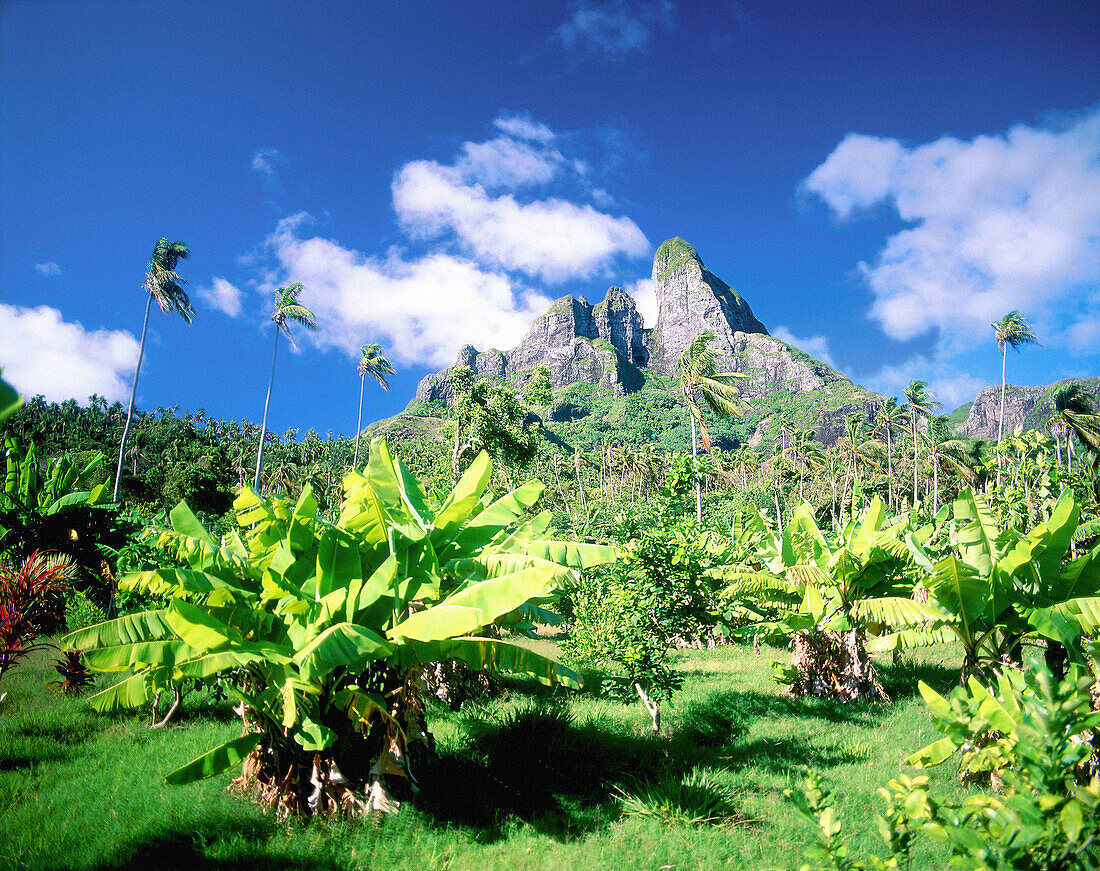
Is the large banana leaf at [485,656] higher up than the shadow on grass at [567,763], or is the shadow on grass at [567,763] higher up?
the large banana leaf at [485,656]

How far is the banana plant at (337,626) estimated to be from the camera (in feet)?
13.6

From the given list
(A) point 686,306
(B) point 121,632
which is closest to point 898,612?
(B) point 121,632

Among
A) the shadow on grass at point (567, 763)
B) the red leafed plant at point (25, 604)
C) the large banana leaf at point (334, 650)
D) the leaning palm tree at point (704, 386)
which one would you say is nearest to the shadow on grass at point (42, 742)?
the red leafed plant at point (25, 604)

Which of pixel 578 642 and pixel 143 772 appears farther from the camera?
pixel 578 642

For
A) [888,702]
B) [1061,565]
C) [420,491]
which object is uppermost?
[420,491]

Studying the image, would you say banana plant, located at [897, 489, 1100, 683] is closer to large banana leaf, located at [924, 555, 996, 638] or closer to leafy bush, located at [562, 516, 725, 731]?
large banana leaf, located at [924, 555, 996, 638]

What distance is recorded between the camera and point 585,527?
23.4 metres

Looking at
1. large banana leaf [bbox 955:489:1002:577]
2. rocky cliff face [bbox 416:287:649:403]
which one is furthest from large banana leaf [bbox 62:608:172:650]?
rocky cliff face [bbox 416:287:649:403]

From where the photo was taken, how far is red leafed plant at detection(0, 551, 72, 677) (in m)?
5.27

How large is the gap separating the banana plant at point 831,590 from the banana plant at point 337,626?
210 inches

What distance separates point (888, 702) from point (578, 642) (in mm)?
6542

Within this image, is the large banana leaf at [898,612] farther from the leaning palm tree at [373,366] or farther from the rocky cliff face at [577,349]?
the rocky cliff face at [577,349]

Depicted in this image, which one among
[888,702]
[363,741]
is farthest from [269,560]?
[888,702]

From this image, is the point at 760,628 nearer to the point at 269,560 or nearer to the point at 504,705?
the point at 504,705
